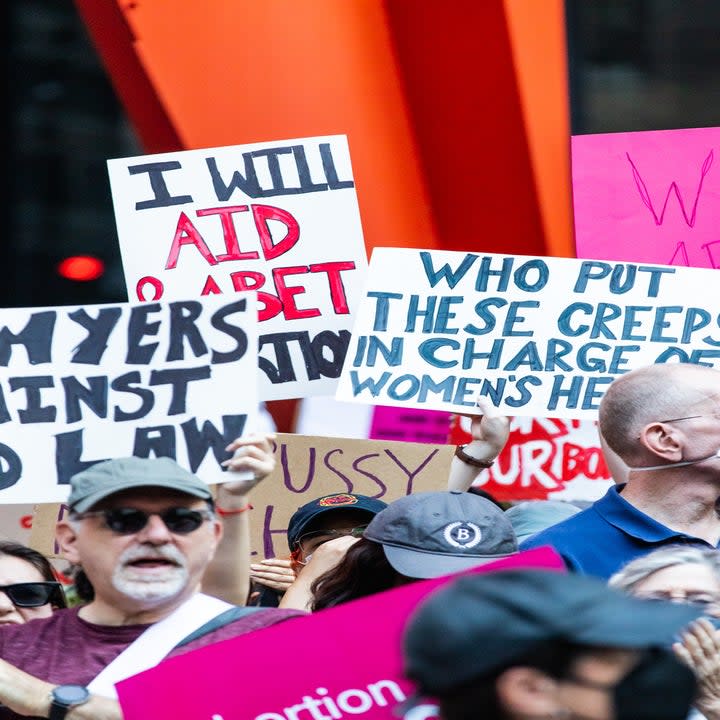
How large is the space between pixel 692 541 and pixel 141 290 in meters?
1.61

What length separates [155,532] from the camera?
2922 mm

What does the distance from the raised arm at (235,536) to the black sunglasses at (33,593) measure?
44 cm

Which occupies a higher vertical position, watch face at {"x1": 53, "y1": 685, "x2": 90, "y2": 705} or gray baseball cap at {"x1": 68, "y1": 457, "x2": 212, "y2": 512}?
gray baseball cap at {"x1": 68, "y1": 457, "x2": 212, "y2": 512}

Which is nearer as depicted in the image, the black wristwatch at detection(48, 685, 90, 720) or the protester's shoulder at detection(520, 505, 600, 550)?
the black wristwatch at detection(48, 685, 90, 720)

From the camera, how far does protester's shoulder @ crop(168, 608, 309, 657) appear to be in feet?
9.45

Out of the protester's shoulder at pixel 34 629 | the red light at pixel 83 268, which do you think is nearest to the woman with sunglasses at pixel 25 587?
the protester's shoulder at pixel 34 629

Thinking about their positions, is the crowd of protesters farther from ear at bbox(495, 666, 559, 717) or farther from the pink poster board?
the pink poster board

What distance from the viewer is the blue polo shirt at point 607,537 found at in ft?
11.4

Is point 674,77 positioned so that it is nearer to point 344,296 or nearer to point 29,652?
point 344,296

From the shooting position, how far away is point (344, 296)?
4457mm

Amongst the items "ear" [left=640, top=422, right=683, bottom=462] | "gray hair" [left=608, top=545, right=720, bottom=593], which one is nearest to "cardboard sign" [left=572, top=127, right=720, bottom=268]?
"ear" [left=640, top=422, right=683, bottom=462]

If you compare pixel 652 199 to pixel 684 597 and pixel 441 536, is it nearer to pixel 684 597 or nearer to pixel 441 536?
pixel 441 536

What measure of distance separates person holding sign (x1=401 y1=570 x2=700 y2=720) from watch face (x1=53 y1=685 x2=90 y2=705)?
115 cm

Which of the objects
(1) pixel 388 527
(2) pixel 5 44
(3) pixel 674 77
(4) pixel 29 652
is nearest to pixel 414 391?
(1) pixel 388 527
